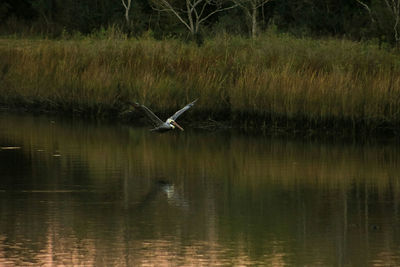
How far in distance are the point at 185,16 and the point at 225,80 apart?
26347mm

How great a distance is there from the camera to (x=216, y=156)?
16.9m

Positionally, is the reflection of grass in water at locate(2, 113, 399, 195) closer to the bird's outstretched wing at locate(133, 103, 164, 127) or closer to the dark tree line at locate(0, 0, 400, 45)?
the bird's outstretched wing at locate(133, 103, 164, 127)

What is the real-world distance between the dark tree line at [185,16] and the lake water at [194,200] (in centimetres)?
1881

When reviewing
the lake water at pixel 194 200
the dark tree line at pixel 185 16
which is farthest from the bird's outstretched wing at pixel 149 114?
the dark tree line at pixel 185 16

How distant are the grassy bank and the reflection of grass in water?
4.50 feet

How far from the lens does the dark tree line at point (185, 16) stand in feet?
135

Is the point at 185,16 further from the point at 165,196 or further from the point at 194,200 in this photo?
the point at 194,200

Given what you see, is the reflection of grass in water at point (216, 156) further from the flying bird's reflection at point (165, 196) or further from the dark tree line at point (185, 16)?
the dark tree line at point (185, 16)

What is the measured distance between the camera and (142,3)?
4984 cm

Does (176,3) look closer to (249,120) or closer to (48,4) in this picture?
(48,4)

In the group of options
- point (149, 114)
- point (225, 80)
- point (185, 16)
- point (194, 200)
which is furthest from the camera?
point (185, 16)

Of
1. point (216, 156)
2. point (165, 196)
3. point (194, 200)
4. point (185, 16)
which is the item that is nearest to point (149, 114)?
point (216, 156)

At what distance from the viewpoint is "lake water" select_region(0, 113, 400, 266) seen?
→ 978 cm

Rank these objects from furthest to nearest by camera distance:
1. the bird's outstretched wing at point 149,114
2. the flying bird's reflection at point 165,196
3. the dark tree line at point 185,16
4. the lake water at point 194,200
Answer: the dark tree line at point 185,16, the bird's outstretched wing at point 149,114, the flying bird's reflection at point 165,196, the lake water at point 194,200
